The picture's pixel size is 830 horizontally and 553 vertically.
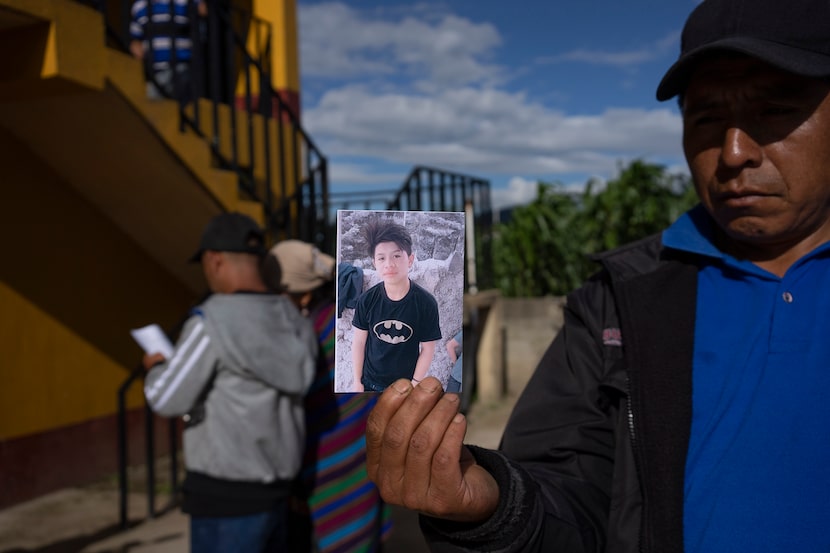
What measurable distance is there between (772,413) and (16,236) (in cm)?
534

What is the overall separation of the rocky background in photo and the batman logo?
0.05 metres

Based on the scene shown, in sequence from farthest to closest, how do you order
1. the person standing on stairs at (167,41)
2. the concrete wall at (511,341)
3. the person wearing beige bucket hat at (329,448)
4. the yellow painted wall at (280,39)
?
the concrete wall at (511,341), the yellow painted wall at (280,39), the person standing on stairs at (167,41), the person wearing beige bucket hat at (329,448)

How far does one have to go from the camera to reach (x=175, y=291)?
6.85 meters

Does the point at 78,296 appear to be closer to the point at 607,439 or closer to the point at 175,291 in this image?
the point at 175,291

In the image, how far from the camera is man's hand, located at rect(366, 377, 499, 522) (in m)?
1.11

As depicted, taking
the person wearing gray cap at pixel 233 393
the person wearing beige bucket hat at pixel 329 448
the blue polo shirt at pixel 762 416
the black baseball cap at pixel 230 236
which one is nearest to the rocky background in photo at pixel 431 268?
the blue polo shirt at pixel 762 416

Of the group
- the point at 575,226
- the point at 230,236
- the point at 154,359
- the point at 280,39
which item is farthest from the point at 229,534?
the point at 575,226

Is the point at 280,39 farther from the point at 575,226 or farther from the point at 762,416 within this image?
the point at 762,416

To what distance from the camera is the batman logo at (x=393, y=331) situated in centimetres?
118

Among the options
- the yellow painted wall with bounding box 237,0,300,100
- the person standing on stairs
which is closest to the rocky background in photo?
the person standing on stairs

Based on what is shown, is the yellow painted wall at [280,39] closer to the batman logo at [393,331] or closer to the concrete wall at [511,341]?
the concrete wall at [511,341]

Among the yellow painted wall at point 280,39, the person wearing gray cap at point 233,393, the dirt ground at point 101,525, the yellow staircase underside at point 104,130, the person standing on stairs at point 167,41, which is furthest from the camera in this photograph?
the yellow painted wall at point 280,39

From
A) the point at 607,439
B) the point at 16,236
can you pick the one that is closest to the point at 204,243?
the point at 607,439

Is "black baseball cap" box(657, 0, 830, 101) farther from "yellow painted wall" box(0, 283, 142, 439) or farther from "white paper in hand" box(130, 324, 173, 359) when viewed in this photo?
"yellow painted wall" box(0, 283, 142, 439)
